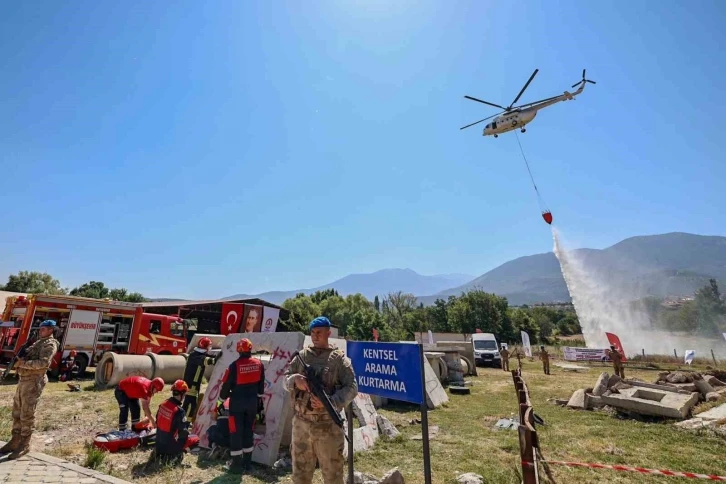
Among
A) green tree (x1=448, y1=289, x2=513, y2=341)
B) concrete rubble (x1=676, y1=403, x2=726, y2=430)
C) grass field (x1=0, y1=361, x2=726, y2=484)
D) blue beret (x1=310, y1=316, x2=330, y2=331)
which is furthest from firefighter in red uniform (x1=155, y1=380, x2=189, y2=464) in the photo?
green tree (x1=448, y1=289, x2=513, y2=341)

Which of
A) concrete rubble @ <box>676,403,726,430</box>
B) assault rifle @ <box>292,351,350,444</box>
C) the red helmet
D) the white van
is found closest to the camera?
assault rifle @ <box>292,351,350,444</box>

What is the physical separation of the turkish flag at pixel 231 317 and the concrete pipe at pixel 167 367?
943 centimetres

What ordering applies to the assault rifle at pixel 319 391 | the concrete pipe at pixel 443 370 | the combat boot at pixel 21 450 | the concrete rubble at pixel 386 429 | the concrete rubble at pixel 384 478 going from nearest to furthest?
the assault rifle at pixel 319 391
the concrete rubble at pixel 384 478
the combat boot at pixel 21 450
the concrete rubble at pixel 386 429
the concrete pipe at pixel 443 370

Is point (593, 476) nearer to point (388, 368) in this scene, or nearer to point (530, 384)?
point (388, 368)

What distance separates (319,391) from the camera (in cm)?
328

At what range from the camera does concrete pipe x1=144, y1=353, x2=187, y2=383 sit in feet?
41.3

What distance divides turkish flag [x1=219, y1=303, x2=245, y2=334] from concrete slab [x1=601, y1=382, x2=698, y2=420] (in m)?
20.3

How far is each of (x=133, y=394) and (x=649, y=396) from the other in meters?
12.4

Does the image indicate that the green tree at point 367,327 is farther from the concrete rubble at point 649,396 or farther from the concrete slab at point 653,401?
the concrete slab at point 653,401

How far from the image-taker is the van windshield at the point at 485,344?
2534cm

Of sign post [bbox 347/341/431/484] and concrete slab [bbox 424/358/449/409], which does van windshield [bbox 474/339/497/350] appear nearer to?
concrete slab [bbox 424/358/449/409]

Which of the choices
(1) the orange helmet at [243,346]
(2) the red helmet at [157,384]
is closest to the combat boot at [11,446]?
(2) the red helmet at [157,384]

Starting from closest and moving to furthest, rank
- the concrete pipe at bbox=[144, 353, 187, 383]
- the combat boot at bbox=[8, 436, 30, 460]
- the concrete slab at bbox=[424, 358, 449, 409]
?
the combat boot at bbox=[8, 436, 30, 460], the concrete slab at bbox=[424, 358, 449, 409], the concrete pipe at bbox=[144, 353, 187, 383]

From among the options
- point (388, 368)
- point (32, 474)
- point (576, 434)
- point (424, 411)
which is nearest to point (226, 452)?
point (32, 474)
